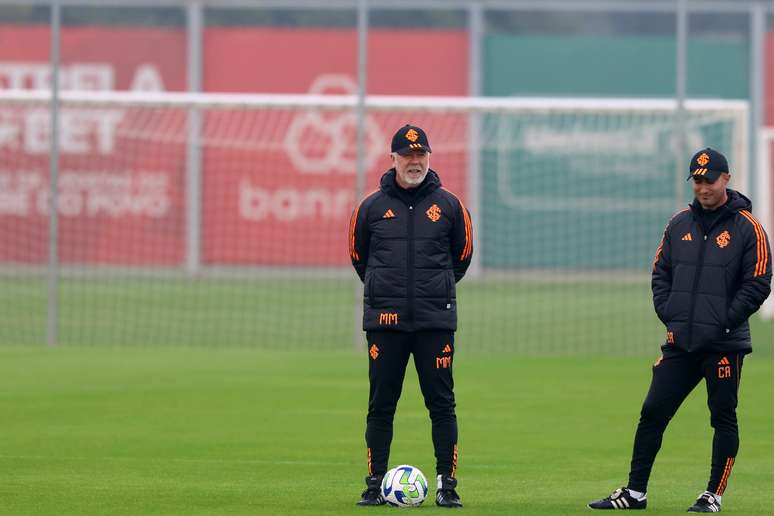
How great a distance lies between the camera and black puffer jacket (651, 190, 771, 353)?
344 inches

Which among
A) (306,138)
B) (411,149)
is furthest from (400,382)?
(306,138)

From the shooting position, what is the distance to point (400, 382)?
906cm

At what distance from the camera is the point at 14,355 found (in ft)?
58.4

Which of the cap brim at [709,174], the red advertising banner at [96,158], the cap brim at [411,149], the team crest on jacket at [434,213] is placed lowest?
the team crest on jacket at [434,213]

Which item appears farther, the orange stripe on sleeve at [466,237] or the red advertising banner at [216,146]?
the red advertising banner at [216,146]

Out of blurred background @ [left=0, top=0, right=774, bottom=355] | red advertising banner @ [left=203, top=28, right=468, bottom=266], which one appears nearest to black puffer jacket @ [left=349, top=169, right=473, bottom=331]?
blurred background @ [left=0, top=0, right=774, bottom=355]

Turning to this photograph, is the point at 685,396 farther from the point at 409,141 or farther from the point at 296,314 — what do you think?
the point at 296,314

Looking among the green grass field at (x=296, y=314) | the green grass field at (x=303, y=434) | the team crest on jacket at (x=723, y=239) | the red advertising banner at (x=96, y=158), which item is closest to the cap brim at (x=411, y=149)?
the team crest on jacket at (x=723, y=239)

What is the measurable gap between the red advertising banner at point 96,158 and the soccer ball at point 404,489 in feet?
72.0

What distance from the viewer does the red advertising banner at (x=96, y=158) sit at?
105ft

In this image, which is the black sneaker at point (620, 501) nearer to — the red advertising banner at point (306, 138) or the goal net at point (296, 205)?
the goal net at point (296, 205)

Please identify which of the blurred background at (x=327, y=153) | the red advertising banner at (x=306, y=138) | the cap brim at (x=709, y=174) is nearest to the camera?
the cap brim at (x=709, y=174)

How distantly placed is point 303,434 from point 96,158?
920 inches

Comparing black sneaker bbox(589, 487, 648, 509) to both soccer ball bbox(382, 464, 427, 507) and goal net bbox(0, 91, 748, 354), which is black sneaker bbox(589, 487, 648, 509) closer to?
soccer ball bbox(382, 464, 427, 507)
